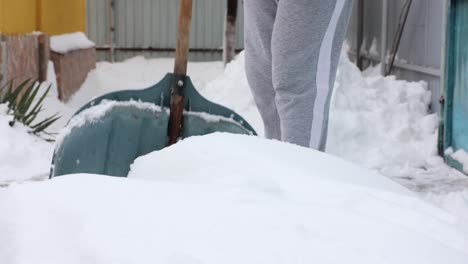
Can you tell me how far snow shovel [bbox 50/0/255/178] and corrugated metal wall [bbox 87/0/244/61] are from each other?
305 inches

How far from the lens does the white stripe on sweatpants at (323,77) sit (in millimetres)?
2164

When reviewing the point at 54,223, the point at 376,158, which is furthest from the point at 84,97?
the point at 54,223

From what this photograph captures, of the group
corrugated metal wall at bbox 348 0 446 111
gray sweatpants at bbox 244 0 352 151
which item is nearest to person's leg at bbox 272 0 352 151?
gray sweatpants at bbox 244 0 352 151

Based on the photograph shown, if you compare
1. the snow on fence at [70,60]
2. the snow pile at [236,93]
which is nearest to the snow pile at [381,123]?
the snow pile at [236,93]

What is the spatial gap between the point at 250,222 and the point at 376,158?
308cm

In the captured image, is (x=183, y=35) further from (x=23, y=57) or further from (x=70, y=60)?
(x=70, y=60)

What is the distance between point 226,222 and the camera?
3.16ft

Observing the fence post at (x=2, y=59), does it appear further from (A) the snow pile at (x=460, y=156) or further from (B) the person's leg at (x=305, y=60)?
(B) the person's leg at (x=305, y=60)

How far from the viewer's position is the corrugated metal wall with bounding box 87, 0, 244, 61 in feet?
33.0

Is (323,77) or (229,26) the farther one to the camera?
(229,26)

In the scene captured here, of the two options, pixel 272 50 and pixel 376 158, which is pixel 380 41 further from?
pixel 272 50

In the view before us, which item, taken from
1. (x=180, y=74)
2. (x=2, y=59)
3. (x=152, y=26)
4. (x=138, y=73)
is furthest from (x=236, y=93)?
(x=152, y=26)

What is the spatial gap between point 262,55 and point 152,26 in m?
7.99

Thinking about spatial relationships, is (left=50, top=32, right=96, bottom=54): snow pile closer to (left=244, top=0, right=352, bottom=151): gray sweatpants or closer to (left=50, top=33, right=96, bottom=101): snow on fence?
(left=50, top=33, right=96, bottom=101): snow on fence
